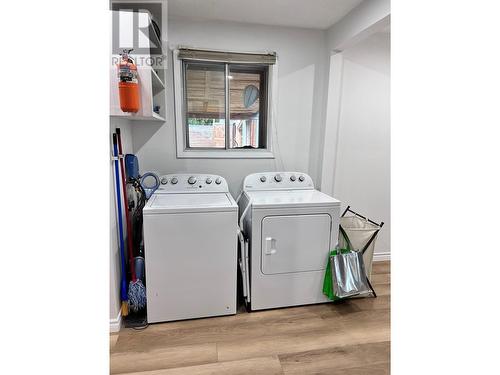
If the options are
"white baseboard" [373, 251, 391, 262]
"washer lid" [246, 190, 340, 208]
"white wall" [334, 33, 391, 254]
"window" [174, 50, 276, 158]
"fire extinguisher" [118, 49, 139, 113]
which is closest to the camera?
"fire extinguisher" [118, 49, 139, 113]

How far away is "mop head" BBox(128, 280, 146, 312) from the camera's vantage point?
2109 mm

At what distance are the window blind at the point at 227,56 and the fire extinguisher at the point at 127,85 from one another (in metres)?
0.93

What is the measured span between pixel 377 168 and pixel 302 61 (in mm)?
1421

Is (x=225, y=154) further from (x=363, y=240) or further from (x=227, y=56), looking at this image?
(x=363, y=240)

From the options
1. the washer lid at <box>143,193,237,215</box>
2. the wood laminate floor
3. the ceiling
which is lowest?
the wood laminate floor

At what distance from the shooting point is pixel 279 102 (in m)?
2.85

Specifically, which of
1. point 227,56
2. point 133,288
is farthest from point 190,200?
point 227,56

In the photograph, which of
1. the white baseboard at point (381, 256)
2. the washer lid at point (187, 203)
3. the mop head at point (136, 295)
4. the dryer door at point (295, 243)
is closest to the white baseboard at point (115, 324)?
the mop head at point (136, 295)

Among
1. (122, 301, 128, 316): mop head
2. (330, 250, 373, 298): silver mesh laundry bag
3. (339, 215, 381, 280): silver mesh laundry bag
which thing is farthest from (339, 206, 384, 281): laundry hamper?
(122, 301, 128, 316): mop head

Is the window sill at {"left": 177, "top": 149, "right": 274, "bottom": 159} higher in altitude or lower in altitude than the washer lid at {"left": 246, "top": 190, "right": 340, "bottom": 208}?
higher

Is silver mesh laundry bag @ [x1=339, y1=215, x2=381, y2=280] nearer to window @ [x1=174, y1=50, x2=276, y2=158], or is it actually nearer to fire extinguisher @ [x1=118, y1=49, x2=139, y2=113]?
window @ [x1=174, y1=50, x2=276, y2=158]

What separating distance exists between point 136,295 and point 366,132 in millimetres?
2705

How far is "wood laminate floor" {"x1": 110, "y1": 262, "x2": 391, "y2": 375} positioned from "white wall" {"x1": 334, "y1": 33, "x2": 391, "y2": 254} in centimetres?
122
